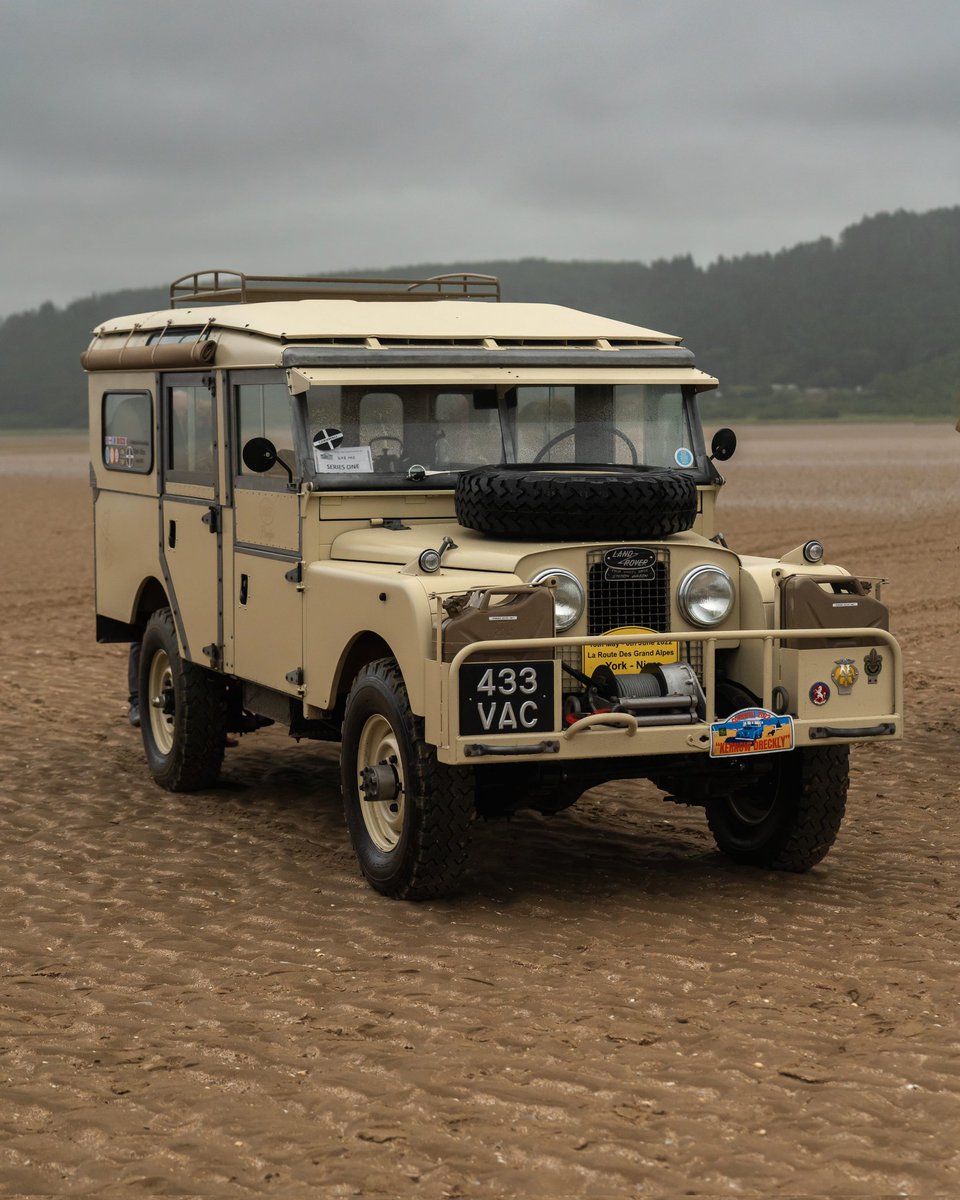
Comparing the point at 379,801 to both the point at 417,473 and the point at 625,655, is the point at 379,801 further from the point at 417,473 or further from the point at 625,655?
the point at 417,473

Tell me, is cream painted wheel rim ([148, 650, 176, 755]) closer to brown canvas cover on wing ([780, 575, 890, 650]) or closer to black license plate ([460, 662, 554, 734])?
black license plate ([460, 662, 554, 734])

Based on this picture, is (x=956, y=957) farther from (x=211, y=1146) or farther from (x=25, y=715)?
(x=25, y=715)

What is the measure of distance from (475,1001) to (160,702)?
169 inches

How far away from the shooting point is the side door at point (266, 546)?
26.6 feet

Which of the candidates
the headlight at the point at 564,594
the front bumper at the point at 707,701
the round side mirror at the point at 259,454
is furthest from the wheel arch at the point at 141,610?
the front bumper at the point at 707,701

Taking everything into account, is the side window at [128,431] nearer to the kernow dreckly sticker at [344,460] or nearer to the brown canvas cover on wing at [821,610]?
the kernow dreckly sticker at [344,460]

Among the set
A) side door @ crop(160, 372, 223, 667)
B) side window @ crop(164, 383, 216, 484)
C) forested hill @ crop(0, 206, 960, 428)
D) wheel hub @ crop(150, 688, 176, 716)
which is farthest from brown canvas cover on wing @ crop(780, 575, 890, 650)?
forested hill @ crop(0, 206, 960, 428)

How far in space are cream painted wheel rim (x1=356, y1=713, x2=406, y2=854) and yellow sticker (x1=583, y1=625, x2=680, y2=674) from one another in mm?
870

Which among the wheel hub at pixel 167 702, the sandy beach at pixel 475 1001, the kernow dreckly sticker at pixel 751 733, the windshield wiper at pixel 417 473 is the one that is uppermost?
the windshield wiper at pixel 417 473

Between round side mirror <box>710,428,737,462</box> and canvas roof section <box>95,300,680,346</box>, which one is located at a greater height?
canvas roof section <box>95,300,680,346</box>

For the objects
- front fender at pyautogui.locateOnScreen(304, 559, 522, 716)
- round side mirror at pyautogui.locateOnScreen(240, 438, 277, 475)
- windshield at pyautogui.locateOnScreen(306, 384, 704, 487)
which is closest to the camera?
front fender at pyautogui.locateOnScreen(304, 559, 522, 716)

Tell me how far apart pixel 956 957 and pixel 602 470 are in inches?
103

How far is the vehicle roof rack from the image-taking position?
10055 mm

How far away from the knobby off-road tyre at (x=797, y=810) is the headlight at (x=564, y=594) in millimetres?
1162
